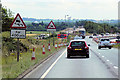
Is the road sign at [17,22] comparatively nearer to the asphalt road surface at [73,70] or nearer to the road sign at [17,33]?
the road sign at [17,33]

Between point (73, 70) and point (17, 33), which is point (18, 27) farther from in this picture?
point (73, 70)

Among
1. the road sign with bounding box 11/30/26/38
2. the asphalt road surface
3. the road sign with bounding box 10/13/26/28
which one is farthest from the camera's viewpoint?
the road sign with bounding box 11/30/26/38

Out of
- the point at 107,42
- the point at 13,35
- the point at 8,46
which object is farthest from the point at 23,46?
the point at 107,42

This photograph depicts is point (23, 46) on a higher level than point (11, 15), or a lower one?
lower

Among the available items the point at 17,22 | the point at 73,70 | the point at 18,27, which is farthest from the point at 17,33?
the point at 73,70

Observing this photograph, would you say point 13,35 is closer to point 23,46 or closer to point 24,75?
point 24,75

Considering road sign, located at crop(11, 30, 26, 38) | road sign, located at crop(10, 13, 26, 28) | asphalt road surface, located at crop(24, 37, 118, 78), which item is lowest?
asphalt road surface, located at crop(24, 37, 118, 78)

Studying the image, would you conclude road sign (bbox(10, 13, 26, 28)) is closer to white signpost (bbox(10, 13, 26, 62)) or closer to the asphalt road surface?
white signpost (bbox(10, 13, 26, 62))

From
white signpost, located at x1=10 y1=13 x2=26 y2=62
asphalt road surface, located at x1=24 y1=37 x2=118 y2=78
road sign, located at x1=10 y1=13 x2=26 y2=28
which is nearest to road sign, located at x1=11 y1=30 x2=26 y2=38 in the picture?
white signpost, located at x1=10 y1=13 x2=26 y2=62

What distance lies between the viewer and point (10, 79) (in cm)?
1142

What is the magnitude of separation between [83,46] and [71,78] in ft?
42.0

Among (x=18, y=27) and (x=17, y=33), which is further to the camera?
(x=17, y=33)

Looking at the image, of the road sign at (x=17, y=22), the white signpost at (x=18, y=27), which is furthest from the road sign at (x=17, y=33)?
the road sign at (x=17, y=22)

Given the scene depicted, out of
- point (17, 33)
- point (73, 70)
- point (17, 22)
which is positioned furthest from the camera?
point (17, 33)
